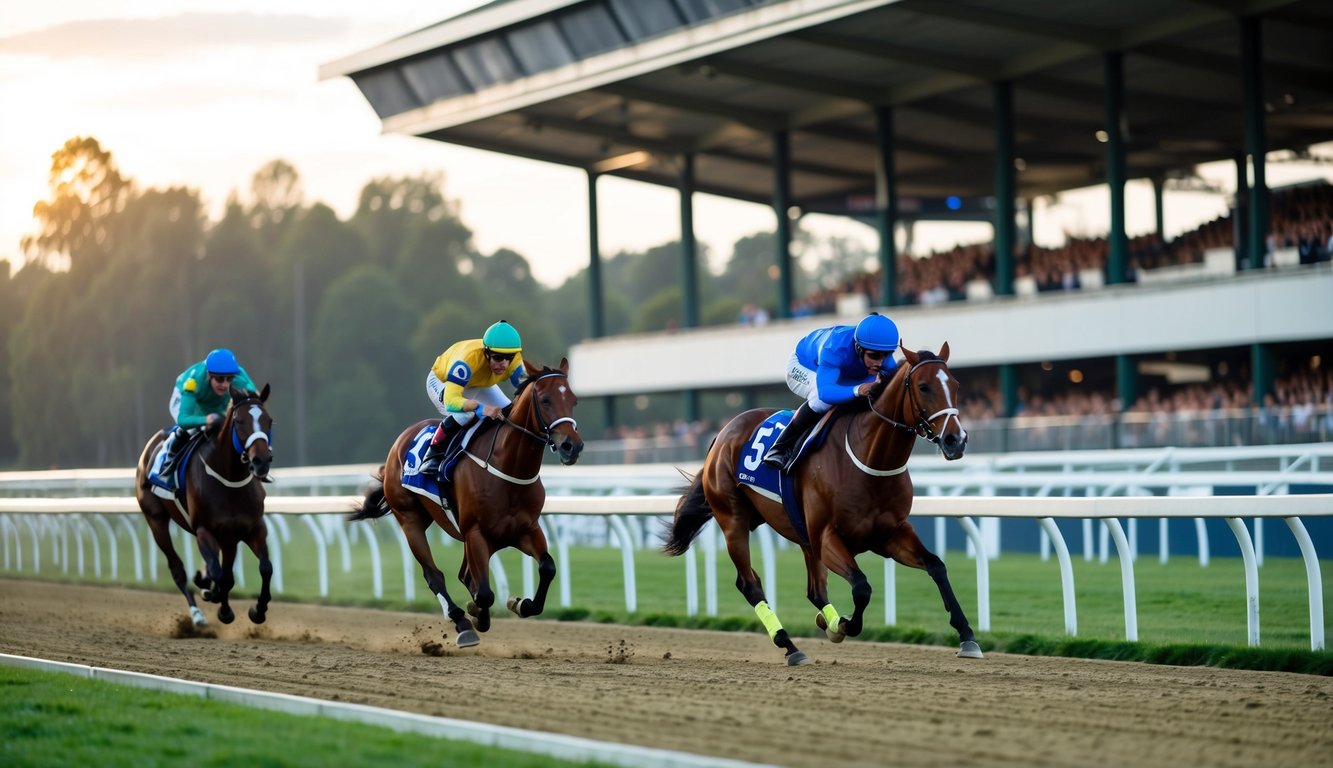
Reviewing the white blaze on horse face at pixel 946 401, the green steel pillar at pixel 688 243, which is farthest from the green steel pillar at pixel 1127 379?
the white blaze on horse face at pixel 946 401

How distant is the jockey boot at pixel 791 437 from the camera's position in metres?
7.13

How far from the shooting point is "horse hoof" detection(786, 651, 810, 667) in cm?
680

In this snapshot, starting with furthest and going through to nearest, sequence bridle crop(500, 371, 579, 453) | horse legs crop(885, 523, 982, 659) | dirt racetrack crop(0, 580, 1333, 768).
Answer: bridle crop(500, 371, 579, 453), horse legs crop(885, 523, 982, 659), dirt racetrack crop(0, 580, 1333, 768)

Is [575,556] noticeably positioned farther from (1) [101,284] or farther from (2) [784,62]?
(1) [101,284]

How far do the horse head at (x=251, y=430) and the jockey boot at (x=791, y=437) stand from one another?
9.34 feet

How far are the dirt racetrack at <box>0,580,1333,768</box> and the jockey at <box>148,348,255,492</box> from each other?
1185mm

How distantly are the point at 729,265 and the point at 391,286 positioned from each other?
1267 inches

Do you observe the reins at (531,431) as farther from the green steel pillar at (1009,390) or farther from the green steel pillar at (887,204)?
the green steel pillar at (887,204)

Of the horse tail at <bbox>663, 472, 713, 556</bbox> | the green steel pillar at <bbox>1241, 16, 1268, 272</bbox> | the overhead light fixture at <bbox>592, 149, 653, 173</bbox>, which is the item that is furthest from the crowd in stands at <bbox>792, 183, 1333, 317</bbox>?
the horse tail at <bbox>663, 472, 713, 556</bbox>

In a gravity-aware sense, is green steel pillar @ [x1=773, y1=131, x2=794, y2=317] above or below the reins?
above

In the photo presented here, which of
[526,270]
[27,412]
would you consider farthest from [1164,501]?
[526,270]

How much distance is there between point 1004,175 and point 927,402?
17.2 meters

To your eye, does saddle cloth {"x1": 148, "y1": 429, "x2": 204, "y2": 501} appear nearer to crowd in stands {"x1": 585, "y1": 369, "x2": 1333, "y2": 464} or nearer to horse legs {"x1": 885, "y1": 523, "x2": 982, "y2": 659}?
horse legs {"x1": 885, "y1": 523, "x2": 982, "y2": 659}

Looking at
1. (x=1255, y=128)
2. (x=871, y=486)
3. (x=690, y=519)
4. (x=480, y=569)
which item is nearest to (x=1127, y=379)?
(x=1255, y=128)
